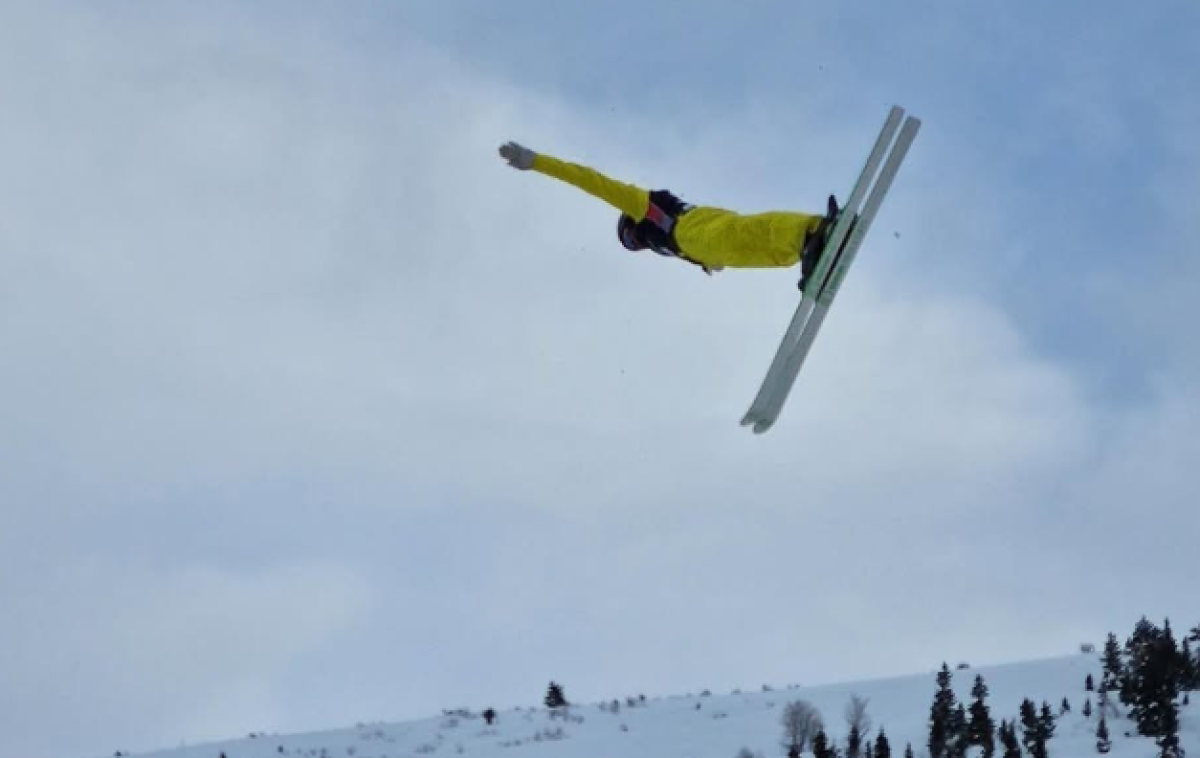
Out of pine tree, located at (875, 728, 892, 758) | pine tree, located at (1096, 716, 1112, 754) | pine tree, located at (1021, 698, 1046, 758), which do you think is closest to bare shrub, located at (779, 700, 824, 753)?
pine tree, located at (875, 728, 892, 758)

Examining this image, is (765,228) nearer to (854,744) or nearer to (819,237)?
(819,237)

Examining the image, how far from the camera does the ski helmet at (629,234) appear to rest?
1129 cm

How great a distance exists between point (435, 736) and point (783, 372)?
2698 cm

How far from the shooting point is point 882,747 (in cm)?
3306

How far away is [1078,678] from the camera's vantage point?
3847cm

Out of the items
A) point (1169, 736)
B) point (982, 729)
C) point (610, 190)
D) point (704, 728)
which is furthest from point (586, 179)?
point (704, 728)

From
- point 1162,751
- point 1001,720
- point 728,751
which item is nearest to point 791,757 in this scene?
point 728,751

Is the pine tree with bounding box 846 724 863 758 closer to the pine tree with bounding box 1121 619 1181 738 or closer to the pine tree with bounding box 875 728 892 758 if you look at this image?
the pine tree with bounding box 875 728 892 758

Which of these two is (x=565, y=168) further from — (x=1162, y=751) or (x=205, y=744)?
(x=205, y=744)

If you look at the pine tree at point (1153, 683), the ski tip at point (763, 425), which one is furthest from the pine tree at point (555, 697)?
the ski tip at point (763, 425)

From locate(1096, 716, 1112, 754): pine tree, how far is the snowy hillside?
16cm

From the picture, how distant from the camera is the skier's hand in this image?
34.4 feet

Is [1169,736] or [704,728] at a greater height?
[704,728]

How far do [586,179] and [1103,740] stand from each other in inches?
1002
